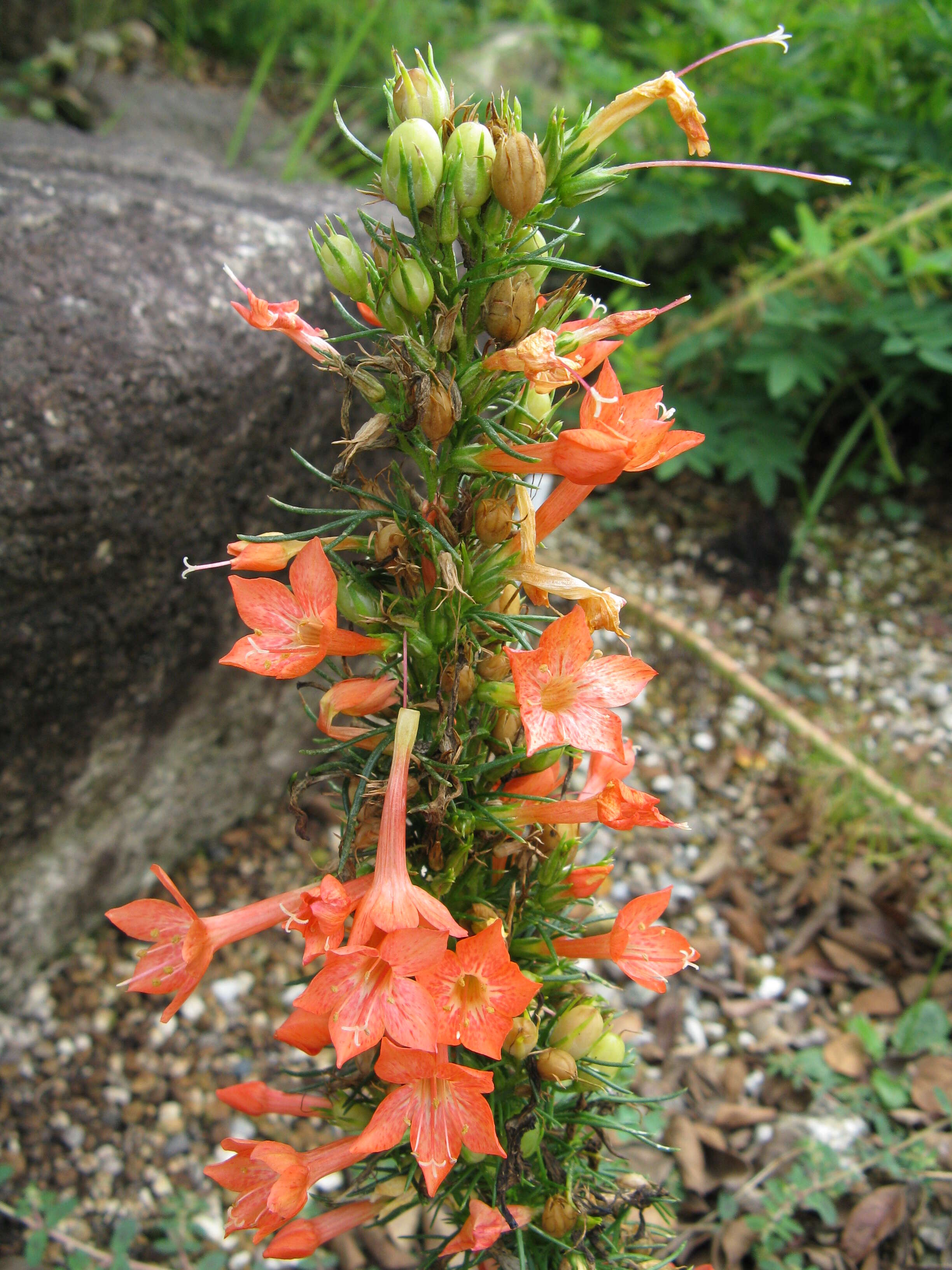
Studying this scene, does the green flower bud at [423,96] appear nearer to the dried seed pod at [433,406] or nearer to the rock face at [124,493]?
the dried seed pod at [433,406]

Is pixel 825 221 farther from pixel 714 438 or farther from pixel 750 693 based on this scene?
pixel 750 693

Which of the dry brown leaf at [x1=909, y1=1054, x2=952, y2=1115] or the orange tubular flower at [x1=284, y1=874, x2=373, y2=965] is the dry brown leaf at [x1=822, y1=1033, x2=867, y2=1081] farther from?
the orange tubular flower at [x1=284, y1=874, x2=373, y2=965]

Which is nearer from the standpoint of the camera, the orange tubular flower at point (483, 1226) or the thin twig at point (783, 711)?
the orange tubular flower at point (483, 1226)

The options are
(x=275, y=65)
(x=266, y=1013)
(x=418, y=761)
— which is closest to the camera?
(x=418, y=761)

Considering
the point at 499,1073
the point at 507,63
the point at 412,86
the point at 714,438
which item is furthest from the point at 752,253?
the point at 499,1073

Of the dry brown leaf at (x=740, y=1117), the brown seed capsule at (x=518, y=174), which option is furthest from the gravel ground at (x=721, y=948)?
the brown seed capsule at (x=518, y=174)

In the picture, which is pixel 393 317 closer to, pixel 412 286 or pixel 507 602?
pixel 412 286
